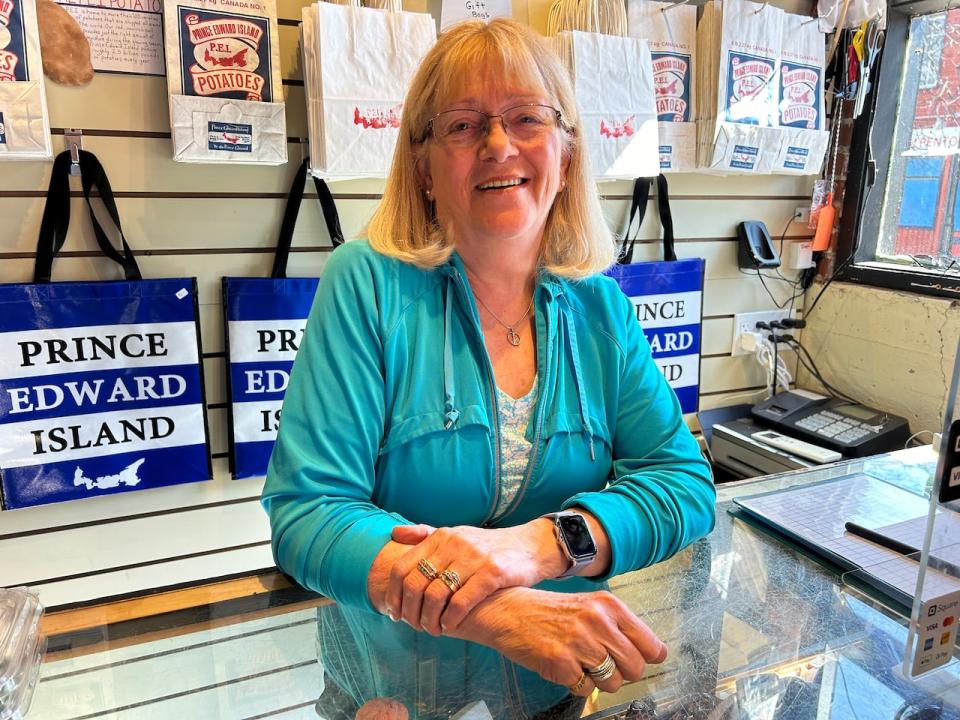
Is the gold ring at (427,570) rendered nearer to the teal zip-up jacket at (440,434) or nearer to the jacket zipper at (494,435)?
the teal zip-up jacket at (440,434)

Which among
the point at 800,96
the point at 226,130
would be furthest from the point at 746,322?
the point at 226,130

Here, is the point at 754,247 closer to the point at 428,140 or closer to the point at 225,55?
the point at 428,140

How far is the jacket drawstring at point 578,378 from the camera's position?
3.84 ft

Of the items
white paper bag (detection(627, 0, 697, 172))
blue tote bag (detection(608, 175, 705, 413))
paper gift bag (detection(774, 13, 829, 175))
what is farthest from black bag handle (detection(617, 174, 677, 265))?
paper gift bag (detection(774, 13, 829, 175))

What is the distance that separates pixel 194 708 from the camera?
31.5 inches

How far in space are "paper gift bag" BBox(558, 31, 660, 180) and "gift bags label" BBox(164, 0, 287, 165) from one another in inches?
32.0

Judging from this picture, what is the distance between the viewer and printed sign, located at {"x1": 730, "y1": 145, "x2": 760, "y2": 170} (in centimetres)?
223

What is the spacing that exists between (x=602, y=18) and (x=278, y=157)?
40.3 inches

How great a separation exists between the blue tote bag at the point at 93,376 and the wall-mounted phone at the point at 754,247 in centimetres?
191

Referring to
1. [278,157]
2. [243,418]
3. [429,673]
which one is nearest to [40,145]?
[278,157]

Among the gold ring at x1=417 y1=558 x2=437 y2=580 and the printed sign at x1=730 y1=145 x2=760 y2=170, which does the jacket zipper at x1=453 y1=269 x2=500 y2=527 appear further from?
the printed sign at x1=730 y1=145 x2=760 y2=170

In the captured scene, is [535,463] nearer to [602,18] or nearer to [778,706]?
[778,706]

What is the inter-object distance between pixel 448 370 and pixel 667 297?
1.57 m

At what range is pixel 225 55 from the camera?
67.0 inches
